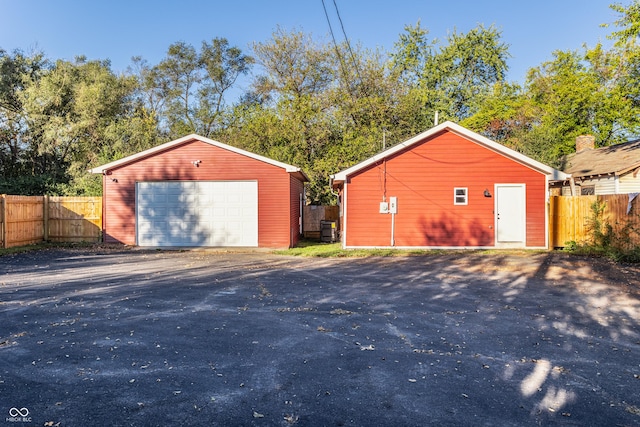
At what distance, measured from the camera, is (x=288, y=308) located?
6.81 m

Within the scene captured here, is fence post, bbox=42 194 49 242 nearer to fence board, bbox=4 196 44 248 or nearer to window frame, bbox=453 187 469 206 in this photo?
fence board, bbox=4 196 44 248

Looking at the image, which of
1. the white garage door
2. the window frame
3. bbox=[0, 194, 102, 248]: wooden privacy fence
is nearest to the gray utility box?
the white garage door

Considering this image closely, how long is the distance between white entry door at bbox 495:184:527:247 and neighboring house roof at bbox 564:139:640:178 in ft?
21.0

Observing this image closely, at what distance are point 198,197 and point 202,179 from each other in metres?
0.70

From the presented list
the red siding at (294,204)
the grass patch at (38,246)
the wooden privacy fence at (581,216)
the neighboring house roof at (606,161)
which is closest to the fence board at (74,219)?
the grass patch at (38,246)

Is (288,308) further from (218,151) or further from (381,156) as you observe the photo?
(218,151)

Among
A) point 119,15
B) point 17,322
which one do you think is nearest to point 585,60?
point 119,15

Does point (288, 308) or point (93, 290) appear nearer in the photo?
point (288, 308)

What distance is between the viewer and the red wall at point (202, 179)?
16.4 m

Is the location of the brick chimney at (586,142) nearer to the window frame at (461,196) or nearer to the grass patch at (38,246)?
the window frame at (461,196)

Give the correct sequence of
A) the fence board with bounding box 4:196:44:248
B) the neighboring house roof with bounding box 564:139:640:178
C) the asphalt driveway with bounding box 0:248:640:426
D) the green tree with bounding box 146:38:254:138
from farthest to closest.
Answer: the green tree with bounding box 146:38:254:138 → the neighboring house roof with bounding box 564:139:640:178 → the fence board with bounding box 4:196:44:248 → the asphalt driveway with bounding box 0:248:640:426

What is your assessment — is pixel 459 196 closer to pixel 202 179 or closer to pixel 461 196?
pixel 461 196

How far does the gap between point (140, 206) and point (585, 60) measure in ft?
108

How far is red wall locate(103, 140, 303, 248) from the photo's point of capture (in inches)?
644
